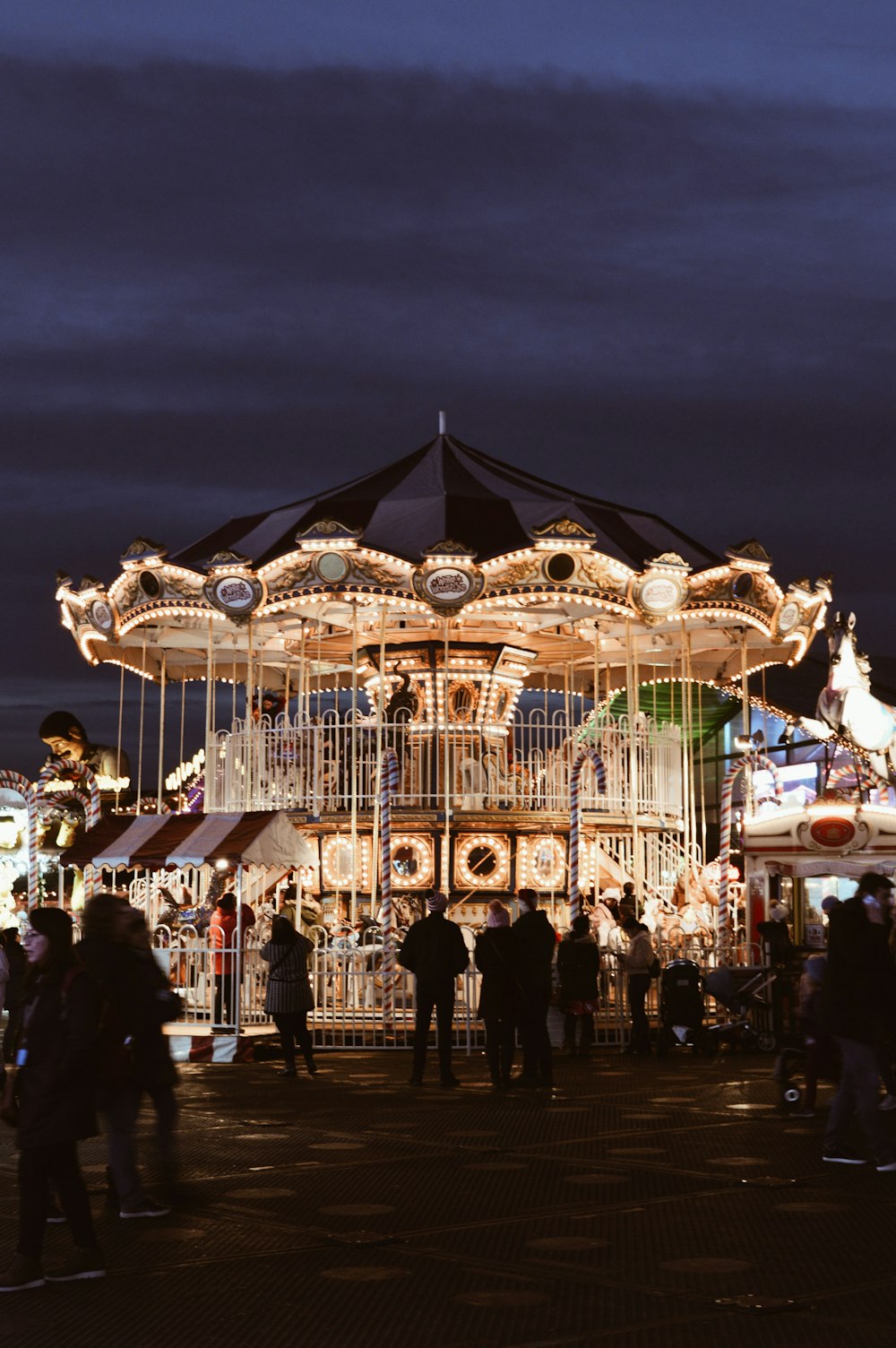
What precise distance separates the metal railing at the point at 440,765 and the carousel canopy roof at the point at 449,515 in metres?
2.36

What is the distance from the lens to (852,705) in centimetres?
2194

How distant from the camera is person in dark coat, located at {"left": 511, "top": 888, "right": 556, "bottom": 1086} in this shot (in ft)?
45.3

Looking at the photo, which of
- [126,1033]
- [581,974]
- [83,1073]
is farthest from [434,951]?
[83,1073]

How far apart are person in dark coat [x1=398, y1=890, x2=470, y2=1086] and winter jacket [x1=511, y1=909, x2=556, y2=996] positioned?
501 millimetres

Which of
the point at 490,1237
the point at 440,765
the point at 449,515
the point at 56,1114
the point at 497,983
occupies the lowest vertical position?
the point at 490,1237

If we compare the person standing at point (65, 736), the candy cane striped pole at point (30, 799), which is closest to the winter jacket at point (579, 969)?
the candy cane striped pole at point (30, 799)

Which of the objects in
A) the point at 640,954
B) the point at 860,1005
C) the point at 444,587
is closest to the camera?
the point at 860,1005

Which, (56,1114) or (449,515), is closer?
(56,1114)

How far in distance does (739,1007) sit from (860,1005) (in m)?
8.32

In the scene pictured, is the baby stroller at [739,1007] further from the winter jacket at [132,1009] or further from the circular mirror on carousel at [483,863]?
the winter jacket at [132,1009]

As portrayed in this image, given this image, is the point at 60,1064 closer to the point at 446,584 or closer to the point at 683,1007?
the point at 683,1007

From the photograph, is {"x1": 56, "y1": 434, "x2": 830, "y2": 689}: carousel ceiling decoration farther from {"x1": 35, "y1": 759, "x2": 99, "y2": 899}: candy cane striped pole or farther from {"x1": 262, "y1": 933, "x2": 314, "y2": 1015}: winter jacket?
{"x1": 262, "y1": 933, "x2": 314, "y2": 1015}: winter jacket

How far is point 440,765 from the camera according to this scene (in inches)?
938

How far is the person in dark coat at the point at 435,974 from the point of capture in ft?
46.0
